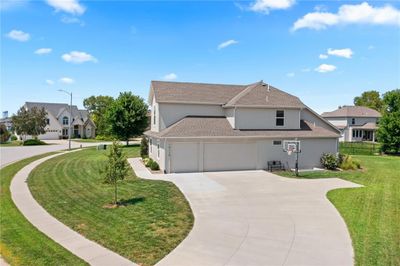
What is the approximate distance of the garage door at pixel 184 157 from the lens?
20219 millimetres

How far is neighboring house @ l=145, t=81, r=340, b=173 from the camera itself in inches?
814

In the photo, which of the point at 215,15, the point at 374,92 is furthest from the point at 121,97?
the point at 374,92

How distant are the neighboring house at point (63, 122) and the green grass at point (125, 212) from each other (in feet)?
162

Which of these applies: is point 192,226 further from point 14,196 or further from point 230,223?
point 14,196

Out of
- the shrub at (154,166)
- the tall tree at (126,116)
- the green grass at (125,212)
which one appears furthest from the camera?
the tall tree at (126,116)

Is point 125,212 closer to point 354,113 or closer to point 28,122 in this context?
point 28,122

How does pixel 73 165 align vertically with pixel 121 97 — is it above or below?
below

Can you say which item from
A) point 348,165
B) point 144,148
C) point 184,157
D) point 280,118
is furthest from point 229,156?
point 144,148

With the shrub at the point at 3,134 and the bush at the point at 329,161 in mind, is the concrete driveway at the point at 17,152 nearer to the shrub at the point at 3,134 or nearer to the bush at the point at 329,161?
the shrub at the point at 3,134

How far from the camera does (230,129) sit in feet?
73.8

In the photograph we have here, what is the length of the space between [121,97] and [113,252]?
3640 centimetres

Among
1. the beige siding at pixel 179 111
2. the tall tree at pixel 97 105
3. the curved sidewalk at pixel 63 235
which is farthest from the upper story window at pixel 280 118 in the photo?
the tall tree at pixel 97 105

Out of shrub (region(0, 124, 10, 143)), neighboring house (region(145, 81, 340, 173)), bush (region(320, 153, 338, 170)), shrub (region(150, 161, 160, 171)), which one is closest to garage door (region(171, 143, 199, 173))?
neighboring house (region(145, 81, 340, 173))

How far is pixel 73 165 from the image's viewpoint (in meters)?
24.2
